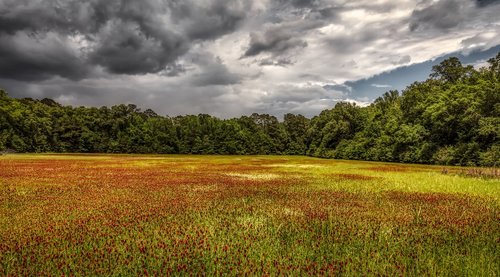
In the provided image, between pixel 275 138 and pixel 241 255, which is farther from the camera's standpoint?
pixel 275 138

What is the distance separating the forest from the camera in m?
60.5

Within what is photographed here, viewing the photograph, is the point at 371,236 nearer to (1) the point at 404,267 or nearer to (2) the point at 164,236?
(1) the point at 404,267

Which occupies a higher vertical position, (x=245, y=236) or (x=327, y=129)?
(x=327, y=129)

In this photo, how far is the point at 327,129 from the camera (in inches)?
4272

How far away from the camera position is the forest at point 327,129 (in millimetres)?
60531

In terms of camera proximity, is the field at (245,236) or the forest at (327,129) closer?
the field at (245,236)

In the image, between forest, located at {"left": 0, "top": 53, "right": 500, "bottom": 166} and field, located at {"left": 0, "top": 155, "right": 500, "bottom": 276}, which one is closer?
field, located at {"left": 0, "top": 155, "right": 500, "bottom": 276}

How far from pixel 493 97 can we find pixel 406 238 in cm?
6299

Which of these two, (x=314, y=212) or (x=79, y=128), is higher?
(x=79, y=128)

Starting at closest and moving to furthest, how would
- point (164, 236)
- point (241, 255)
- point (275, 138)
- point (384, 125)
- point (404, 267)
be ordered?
1. point (404, 267)
2. point (241, 255)
3. point (164, 236)
4. point (384, 125)
5. point (275, 138)

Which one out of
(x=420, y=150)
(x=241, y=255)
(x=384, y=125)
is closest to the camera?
(x=241, y=255)

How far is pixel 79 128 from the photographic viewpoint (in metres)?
109

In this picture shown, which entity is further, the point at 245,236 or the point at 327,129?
the point at 327,129

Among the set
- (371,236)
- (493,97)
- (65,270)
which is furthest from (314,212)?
(493,97)
